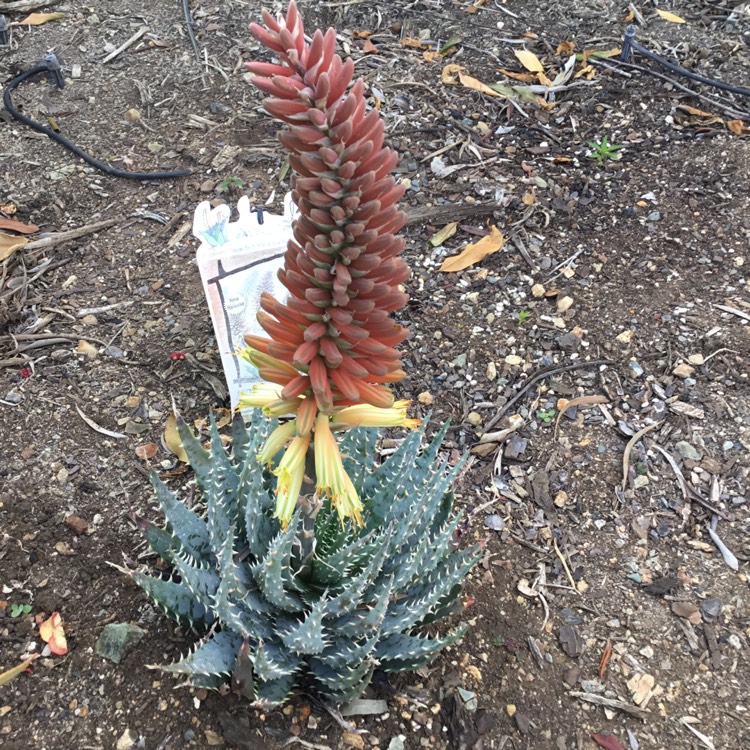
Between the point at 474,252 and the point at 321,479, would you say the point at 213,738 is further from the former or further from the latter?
the point at 474,252

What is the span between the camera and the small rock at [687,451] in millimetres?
3240

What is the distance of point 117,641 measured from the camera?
2477 millimetres

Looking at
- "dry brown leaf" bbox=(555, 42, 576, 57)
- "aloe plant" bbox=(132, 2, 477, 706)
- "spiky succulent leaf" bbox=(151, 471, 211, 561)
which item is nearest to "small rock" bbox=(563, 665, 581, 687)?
"aloe plant" bbox=(132, 2, 477, 706)

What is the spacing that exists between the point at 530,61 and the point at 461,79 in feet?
1.69

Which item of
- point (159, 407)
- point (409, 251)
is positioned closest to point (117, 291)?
point (159, 407)

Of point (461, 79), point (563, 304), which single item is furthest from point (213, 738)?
point (461, 79)

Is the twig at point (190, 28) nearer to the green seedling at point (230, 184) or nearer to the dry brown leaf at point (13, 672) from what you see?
the green seedling at point (230, 184)

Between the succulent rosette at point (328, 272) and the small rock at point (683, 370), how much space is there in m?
1.93

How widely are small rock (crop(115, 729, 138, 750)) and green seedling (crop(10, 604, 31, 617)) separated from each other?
0.59 metres

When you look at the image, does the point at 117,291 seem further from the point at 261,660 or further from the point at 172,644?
the point at 261,660

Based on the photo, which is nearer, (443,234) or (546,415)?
(546,415)

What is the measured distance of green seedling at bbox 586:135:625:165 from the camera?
4387mm

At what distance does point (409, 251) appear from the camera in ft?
13.2

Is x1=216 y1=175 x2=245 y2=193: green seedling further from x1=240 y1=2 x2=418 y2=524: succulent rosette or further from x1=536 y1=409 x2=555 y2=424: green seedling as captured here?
x1=240 y1=2 x2=418 y2=524: succulent rosette
